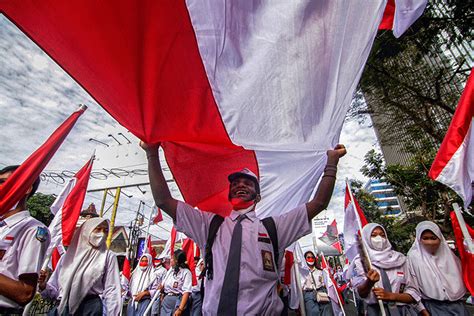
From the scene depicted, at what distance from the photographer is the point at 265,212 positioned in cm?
259

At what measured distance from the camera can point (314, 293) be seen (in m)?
7.86

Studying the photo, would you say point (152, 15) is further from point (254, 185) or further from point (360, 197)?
point (360, 197)

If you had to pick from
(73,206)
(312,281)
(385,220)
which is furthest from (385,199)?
(73,206)

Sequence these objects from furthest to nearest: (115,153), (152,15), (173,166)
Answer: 1. (115,153)
2. (173,166)
3. (152,15)

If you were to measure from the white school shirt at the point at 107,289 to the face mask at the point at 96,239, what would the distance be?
191 mm

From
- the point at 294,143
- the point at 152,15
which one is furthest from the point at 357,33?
the point at 152,15

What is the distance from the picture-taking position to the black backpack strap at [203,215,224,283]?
189 centimetres

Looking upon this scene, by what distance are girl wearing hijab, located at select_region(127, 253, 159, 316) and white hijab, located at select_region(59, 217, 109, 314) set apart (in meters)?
4.63

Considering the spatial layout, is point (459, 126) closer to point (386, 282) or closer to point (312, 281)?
point (386, 282)

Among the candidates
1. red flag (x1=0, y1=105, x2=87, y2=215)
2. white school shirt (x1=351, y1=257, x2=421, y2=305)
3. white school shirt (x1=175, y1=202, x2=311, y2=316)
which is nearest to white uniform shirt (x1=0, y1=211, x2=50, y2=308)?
red flag (x1=0, y1=105, x2=87, y2=215)

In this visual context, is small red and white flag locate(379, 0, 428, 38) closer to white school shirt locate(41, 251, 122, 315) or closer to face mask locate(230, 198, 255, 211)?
face mask locate(230, 198, 255, 211)

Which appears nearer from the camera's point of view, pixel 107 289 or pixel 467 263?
pixel 107 289

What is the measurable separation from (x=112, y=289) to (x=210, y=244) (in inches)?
79.8

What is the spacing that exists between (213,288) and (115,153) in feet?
55.0
